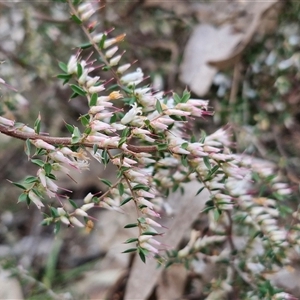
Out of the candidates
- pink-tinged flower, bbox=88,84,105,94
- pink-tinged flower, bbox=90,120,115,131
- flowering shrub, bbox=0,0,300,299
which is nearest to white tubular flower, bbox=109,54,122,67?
flowering shrub, bbox=0,0,300,299

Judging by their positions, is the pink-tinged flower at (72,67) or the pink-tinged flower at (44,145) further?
the pink-tinged flower at (72,67)

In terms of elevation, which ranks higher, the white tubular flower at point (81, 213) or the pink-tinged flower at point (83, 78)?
the pink-tinged flower at point (83, 78)

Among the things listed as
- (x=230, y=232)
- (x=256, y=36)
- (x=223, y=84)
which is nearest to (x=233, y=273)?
(x=230, y=232)

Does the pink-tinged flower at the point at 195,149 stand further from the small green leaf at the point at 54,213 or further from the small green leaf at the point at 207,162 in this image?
the small green leaf at the point at 54,213

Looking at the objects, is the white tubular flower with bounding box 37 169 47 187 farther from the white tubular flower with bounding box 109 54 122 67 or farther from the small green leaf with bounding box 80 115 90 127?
the white tubular flower with bounding box 109 54 122 67

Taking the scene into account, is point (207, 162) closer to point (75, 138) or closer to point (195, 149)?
point (195, 149)

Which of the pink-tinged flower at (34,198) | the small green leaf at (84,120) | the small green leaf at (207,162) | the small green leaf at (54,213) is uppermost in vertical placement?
the small green leaf at (84,120)

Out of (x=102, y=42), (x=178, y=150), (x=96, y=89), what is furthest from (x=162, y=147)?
(x=102, y=42)

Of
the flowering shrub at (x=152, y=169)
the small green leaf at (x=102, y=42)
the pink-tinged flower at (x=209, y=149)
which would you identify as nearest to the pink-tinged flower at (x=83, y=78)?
the flowering shrub at (x=152, y=169)

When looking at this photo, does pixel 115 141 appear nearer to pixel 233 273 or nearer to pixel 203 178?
pixel 203 178
